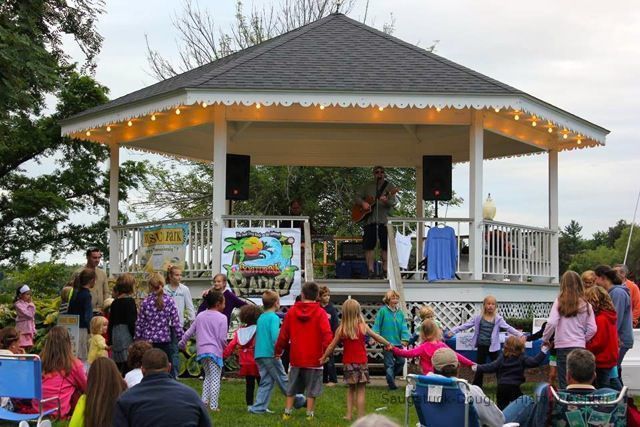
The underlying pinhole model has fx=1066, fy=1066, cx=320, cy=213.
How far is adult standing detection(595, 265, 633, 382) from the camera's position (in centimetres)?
1131

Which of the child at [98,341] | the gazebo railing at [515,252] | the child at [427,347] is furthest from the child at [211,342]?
the gazebo railing at [515,252]

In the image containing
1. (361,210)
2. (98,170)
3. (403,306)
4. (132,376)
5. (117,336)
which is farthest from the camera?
(98,170)

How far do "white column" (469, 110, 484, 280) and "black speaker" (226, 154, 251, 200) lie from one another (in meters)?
4.84

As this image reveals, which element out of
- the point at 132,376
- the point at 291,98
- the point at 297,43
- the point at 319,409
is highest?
the point at 297,43

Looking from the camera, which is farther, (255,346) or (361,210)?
(361,210)

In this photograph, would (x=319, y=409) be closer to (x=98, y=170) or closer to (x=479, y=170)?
(x=479, y=170)

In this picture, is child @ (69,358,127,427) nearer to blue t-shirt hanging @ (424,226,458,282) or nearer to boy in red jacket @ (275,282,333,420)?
boy in red jacket @ (275,282,333,420)

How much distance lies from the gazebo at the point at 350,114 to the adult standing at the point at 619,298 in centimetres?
594

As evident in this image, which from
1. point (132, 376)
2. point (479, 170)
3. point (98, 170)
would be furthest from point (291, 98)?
point (98, 170)

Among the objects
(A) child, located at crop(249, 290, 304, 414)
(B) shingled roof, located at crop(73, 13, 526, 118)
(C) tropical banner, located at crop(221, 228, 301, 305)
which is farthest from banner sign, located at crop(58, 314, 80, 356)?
(B) shingled roof, located at crop(73, 13, 526, 118)

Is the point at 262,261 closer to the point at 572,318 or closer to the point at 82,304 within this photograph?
the point at 82,304

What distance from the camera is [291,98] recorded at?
17.0m

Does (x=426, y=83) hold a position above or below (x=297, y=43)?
below

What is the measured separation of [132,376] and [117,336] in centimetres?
321
